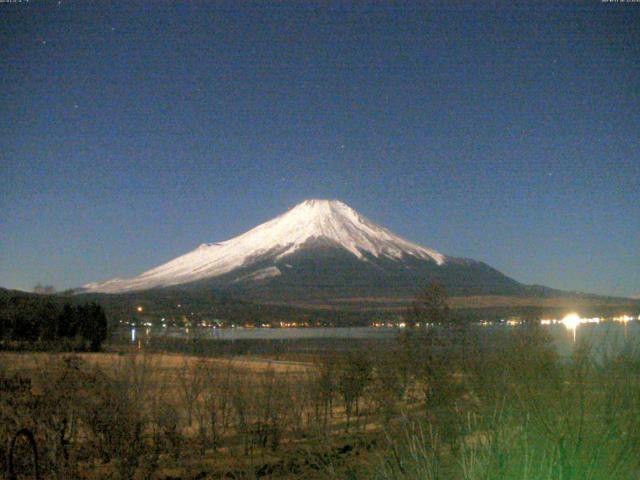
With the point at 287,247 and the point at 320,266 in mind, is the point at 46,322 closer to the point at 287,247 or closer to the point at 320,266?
the point at 320,266

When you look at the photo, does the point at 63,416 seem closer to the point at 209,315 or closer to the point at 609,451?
the point at 609,451

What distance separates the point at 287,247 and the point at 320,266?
11742 mm

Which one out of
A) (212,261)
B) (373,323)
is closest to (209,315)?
(373,323)

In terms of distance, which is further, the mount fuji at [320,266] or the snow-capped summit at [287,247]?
the snow-capped summit at [287,247]

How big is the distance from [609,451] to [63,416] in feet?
23.8

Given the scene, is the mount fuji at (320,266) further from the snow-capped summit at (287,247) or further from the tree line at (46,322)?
the tree line at (46,322)

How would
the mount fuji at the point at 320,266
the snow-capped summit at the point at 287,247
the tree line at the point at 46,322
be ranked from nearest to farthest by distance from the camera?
the tree line at the point at 46,322
the mount fuji at the point at 320,266
the snow-capped summit at the point at 287,247

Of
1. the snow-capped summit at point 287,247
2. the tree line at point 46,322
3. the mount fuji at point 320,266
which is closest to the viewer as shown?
the tree line at point 46,322

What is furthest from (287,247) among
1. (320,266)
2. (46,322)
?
(46,322)

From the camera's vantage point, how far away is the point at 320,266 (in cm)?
11656

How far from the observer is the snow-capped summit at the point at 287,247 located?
117m

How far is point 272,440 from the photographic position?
45.0ft

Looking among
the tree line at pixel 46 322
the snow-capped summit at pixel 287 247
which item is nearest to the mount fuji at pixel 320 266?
the snow-capped summit at pixel 287 247

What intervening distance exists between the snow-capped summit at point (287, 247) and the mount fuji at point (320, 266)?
165 millimetres
